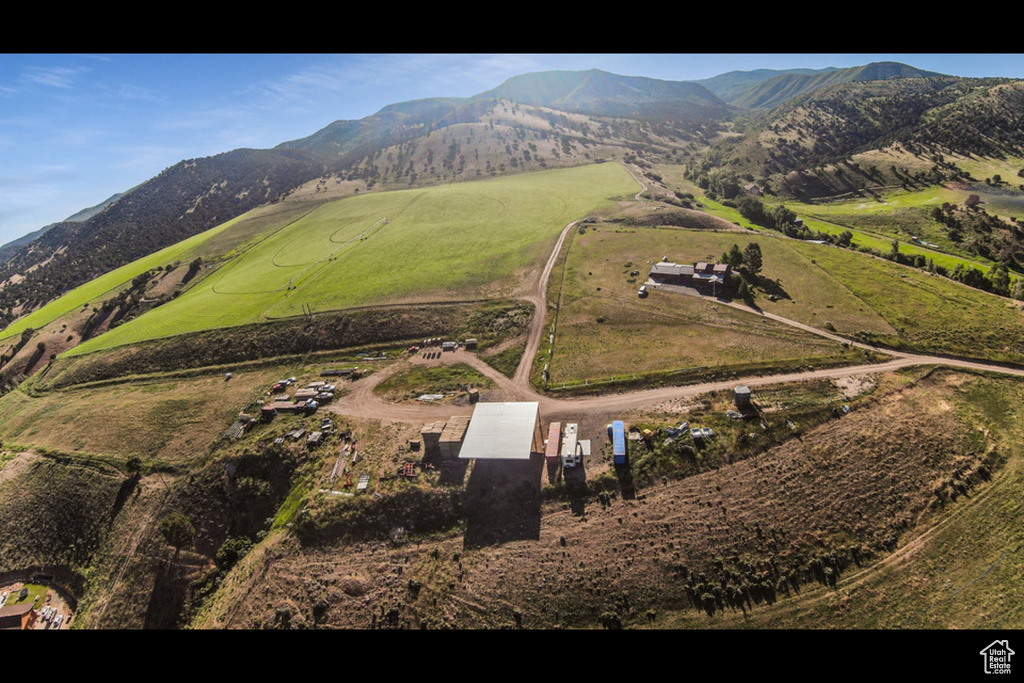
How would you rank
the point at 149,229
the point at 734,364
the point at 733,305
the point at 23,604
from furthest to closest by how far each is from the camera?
the point at 149,229 < the point at 733,305 < the point at 734,364 < the point at 23,604

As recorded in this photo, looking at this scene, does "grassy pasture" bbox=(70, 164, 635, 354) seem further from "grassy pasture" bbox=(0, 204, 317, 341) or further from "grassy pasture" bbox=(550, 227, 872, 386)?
"grassy pasture" bbox=(550, 227, 872, 386)

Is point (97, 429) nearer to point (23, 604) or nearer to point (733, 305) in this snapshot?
point (23, 604)

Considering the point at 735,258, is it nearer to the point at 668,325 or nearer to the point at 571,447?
the point at 668,325

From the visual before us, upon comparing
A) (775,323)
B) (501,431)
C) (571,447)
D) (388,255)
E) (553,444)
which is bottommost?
(571,447)

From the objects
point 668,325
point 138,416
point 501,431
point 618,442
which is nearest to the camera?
point 618,442

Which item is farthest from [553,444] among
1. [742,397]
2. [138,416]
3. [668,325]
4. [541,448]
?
[138,416]
